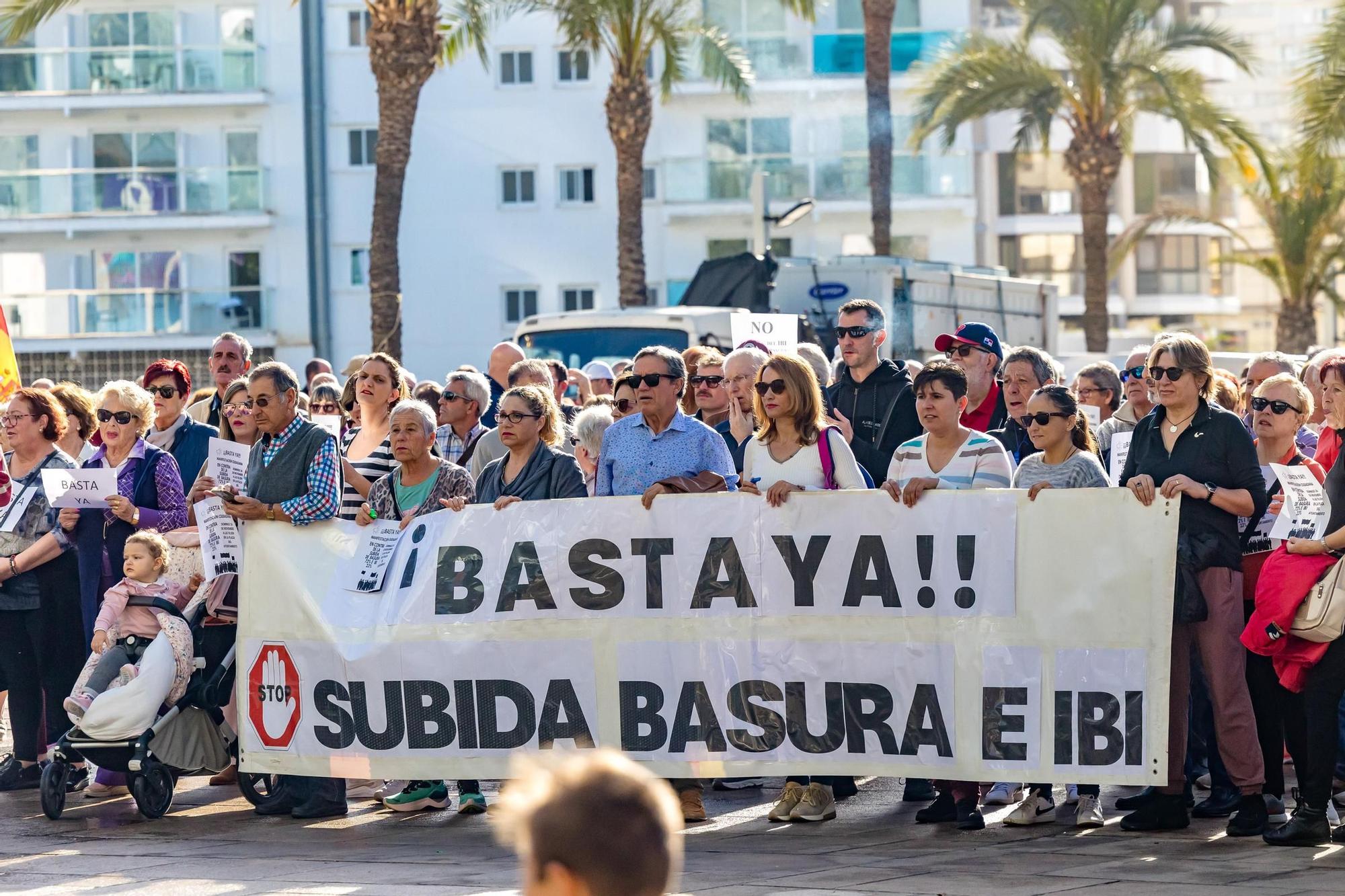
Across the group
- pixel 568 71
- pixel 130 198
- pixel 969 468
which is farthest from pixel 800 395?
pixel 130 198

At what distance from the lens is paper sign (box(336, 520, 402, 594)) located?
28.7 ft

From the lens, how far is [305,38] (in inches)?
1773

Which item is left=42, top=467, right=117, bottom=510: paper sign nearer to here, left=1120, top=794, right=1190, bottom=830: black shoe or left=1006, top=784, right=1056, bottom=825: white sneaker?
left=1006, top=784, right=1056, bottom=825: white sneaker

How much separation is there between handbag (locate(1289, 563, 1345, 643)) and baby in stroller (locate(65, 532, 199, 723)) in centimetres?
499

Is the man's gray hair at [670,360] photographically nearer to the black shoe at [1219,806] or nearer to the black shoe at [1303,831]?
the black shoe at [1219,806]

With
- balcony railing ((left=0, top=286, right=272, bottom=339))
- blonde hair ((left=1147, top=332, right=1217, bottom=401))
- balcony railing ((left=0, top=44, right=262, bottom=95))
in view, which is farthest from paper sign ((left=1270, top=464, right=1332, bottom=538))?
balcony railing ((left=0, top=44, right=262, bottom=95))

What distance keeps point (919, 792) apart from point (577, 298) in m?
37.2

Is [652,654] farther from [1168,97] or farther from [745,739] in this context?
[1168,97]

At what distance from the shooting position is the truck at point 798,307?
25.0m

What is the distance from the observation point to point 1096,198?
3791cm

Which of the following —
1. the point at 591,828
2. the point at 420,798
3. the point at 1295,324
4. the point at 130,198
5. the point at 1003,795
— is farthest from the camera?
the point at 130,198

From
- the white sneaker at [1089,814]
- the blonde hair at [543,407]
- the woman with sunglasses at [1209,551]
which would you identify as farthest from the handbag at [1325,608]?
the blonde hair at [543,407]

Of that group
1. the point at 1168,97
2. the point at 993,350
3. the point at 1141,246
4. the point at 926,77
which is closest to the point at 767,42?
the point at 926,77

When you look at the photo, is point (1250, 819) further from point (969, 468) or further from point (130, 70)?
Answer: point (130, 70)
